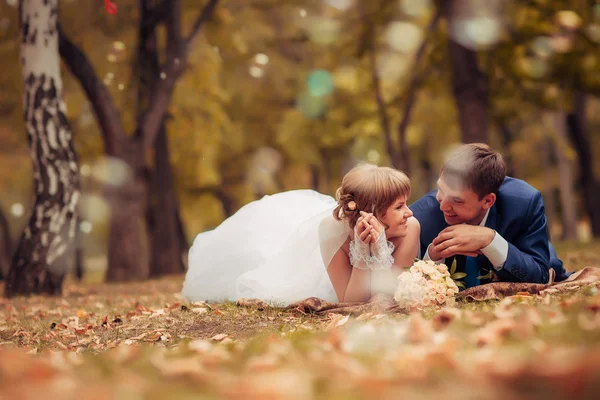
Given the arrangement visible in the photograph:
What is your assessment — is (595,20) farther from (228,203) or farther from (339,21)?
(228,203)

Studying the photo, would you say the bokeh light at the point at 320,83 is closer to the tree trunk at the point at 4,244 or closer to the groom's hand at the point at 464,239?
the tree trunk at the point at 4,244

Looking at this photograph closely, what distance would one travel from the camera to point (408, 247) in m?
5.50

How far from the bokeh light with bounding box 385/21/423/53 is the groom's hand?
42.8 feet

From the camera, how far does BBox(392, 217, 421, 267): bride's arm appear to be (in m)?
5.50

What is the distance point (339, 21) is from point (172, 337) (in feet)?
46.7

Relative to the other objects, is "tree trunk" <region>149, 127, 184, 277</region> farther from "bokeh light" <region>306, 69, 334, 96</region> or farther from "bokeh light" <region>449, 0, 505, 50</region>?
"bokeh light" <region>449, 0, 505, 50</region>

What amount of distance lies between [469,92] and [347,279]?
902 cm

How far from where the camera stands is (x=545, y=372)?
2.02 m

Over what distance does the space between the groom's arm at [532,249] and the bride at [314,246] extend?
829 millimetres

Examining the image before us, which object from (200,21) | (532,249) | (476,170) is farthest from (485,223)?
(200,21)

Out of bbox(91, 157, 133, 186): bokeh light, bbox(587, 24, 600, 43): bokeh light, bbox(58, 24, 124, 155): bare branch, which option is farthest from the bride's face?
bbox(587, 24, 600, 43): bokeh light

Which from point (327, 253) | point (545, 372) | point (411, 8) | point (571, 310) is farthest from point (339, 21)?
point (545, 372)

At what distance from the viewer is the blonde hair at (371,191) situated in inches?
207

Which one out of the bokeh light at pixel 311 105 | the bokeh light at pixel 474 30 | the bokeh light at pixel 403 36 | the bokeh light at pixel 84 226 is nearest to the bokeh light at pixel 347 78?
the bokeh light at pixel 311 105
